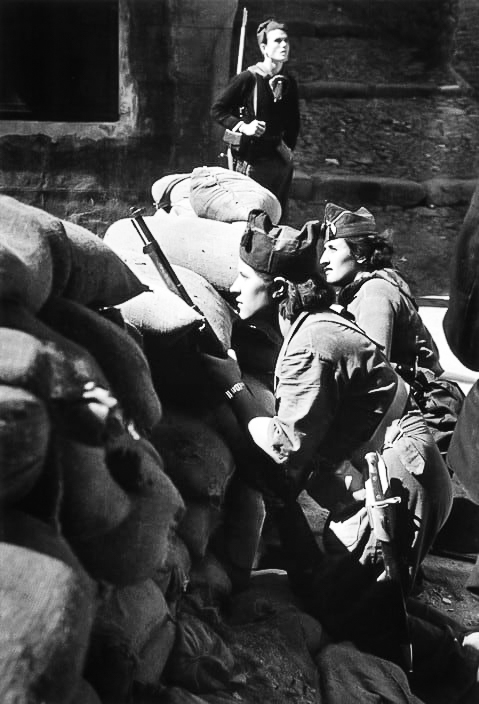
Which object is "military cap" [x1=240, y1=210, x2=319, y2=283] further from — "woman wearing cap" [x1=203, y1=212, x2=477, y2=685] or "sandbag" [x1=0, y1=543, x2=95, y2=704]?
"sandbag" [x1=0, y1=543, x2=95, y2=704]

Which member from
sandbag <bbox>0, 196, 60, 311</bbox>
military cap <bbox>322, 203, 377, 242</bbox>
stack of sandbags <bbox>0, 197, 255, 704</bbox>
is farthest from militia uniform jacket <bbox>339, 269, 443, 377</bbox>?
sandbag <bbox>0, 196, 60, 311</bbox>

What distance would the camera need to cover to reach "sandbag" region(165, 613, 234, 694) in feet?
9.34

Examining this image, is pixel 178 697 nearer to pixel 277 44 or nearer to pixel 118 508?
pixel 118 508

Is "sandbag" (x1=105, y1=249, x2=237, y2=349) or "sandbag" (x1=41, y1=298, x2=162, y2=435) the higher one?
"sandbag" (x1=41, y1=298, x2=162, y2=435)

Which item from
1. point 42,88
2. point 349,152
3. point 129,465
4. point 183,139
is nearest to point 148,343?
point 129,465

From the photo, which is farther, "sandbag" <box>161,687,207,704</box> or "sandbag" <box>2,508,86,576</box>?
"sandbag" <box>161,687,207,704</box>

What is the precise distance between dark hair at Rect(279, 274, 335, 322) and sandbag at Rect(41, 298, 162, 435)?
104 cm

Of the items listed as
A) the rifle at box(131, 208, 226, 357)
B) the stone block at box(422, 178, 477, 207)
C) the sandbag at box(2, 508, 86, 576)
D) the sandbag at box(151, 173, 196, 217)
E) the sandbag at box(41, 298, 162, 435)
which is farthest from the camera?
the stone block at box(422, 178, 477, 207)

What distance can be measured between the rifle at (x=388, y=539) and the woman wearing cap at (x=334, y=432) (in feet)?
0.09

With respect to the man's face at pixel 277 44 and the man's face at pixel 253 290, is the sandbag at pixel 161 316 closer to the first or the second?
the man's face at pixel 253 290

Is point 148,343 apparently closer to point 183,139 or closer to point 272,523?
point 272,523

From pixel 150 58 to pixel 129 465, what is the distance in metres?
6.85

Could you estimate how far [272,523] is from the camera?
4.31m

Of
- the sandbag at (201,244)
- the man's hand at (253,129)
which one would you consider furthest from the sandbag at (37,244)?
the man's hand at (253,129)
